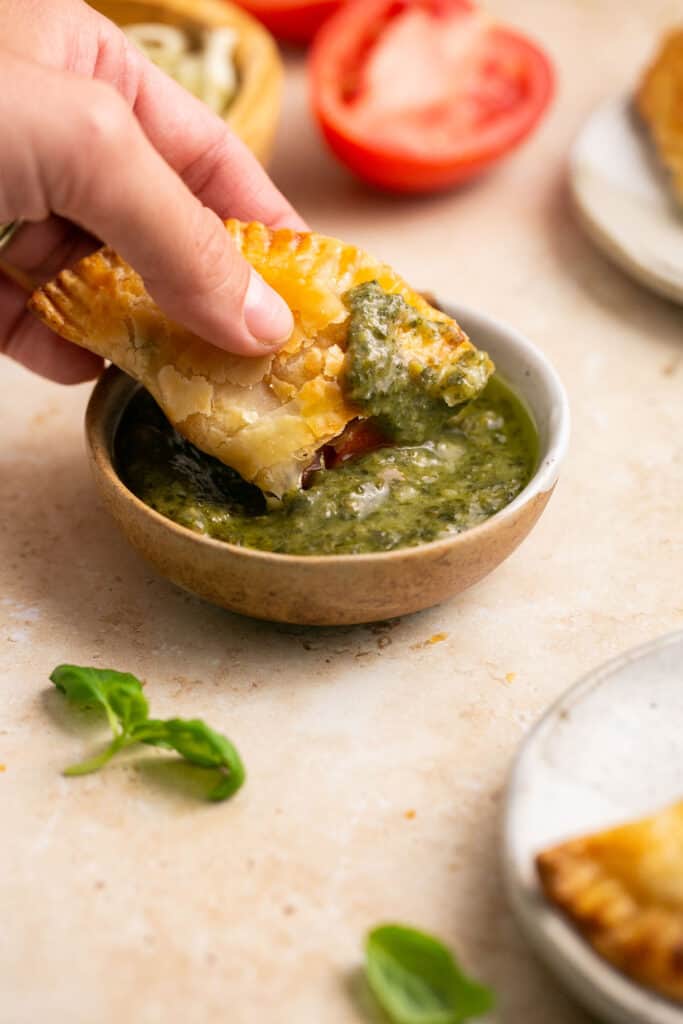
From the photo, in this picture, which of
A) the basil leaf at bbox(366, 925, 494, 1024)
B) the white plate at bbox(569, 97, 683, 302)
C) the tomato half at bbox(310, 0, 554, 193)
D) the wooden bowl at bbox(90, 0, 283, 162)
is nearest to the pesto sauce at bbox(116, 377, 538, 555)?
the basil leaf at bbox(366, 925, 494, 1024)

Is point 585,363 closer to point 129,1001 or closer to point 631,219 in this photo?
point 631,219

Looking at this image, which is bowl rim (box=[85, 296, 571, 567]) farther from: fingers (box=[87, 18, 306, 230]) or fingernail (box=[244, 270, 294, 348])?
fingers (box=[87, 18, 306, 230])

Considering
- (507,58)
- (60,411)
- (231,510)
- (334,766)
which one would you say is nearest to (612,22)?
(507,58)

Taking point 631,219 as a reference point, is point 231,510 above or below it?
below

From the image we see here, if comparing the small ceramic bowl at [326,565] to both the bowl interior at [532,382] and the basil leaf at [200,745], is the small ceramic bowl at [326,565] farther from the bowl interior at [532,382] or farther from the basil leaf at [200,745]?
the basil leaf at [200,745]

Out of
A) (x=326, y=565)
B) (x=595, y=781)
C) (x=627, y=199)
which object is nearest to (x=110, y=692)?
(x=326, y=565)

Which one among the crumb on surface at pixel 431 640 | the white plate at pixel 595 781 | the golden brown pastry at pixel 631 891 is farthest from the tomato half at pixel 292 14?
the golden brown pastry at pixel 631 891

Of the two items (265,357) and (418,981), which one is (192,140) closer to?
(265,357)
